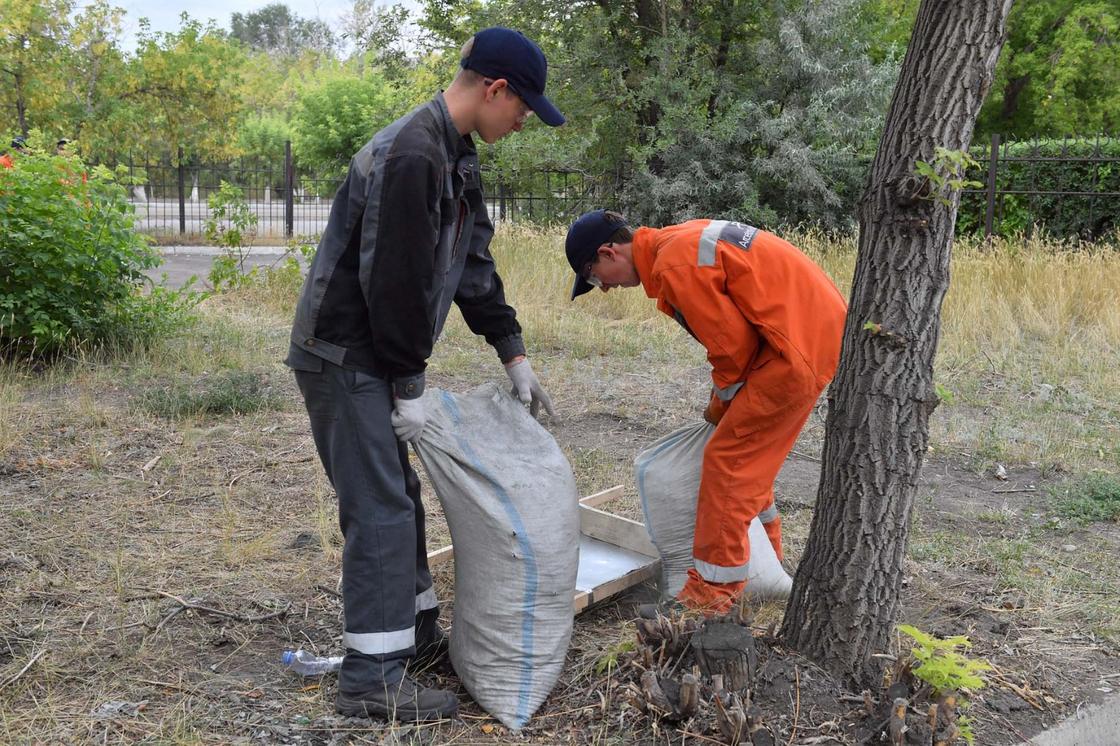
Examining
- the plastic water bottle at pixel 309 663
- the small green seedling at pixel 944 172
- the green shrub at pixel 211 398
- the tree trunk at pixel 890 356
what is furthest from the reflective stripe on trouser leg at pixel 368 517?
the green shrub at pixel 211 398

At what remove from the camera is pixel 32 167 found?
6.28 metres

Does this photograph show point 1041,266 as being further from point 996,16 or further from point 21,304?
point 21,304

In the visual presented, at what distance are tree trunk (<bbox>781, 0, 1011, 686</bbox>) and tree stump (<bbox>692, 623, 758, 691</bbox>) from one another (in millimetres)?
287

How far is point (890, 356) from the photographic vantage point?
252 cm

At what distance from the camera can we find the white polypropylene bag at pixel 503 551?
2.61 m

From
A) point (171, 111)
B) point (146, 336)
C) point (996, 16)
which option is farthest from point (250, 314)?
point (171, 111)

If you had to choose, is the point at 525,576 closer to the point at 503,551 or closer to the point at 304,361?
the point at 503,551

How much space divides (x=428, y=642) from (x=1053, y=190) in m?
11.5

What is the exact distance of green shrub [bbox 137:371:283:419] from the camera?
5.58m

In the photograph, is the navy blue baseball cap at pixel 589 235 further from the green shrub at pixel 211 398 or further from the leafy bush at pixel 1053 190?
the leafy bush at pixel 1053 190

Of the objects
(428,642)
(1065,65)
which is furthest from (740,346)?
(1065,65)

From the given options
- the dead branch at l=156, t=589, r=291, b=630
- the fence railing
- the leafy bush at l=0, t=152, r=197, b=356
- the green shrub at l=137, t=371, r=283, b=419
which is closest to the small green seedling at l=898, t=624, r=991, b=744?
the dead branch at l=156, t=589, r=291, b=630

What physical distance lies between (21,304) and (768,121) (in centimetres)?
953

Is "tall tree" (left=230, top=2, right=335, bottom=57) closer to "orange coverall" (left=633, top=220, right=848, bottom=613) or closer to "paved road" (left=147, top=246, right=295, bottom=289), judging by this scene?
"paved road" (left=147, top=246, right=295, bottom=289)
